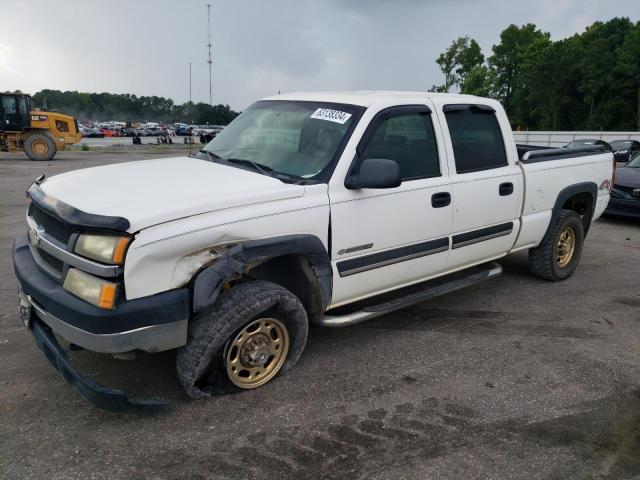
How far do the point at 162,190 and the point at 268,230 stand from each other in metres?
0.66

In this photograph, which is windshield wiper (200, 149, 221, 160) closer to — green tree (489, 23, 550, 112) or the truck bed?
the truck bed

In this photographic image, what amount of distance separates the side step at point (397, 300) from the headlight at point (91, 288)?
57.9 inches

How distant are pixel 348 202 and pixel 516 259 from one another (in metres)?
3.87

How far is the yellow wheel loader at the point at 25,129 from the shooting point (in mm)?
20719

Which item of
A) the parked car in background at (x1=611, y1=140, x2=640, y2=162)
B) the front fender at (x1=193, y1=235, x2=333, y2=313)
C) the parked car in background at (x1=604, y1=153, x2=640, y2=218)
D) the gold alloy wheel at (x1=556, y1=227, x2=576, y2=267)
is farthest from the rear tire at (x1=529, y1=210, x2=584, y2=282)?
the parked car in background at (x1=611, y1=140, x2=640, y2=162)

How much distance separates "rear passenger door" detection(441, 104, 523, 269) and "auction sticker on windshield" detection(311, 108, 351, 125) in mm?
923

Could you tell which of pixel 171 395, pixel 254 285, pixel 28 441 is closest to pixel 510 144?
pixel 254 285

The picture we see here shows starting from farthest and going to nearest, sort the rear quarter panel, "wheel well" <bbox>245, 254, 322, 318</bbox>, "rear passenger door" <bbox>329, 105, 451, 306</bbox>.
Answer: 1. the rear quarter panel
2. "rear passenger door" <bbox>329, 105, 451, 306</bbox>
3. "wheel well" <bbox>245, 254, 322, 318</bbox>

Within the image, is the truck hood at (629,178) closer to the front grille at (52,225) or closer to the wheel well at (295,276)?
the wheel well at (295,276)

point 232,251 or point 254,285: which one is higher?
point 232,251

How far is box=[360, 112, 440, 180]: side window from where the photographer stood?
3906mm

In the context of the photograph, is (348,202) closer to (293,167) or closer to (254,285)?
(293,167)

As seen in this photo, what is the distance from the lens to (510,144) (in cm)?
494

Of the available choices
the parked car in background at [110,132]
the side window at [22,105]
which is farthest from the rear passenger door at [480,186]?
the parked car in background at [110,132]
